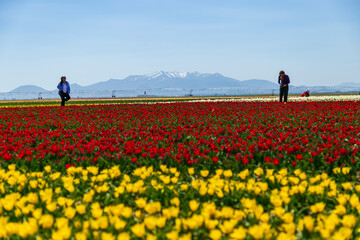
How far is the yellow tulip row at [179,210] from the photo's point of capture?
111 inches

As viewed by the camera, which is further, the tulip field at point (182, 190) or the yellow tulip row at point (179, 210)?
the tulip field at point (182, 190)

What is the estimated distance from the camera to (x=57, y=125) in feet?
35.5

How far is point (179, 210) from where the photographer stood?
152 inches

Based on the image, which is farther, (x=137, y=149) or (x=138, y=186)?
(x=137, y=149)

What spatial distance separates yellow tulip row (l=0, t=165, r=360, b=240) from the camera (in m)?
2.81

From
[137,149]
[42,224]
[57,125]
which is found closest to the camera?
[42,224]

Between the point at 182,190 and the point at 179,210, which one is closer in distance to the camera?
the point at 179,210

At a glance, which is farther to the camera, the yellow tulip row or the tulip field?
the tulip field

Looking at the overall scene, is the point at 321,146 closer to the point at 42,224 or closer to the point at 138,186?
the point at 138,186

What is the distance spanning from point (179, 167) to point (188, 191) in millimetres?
1361

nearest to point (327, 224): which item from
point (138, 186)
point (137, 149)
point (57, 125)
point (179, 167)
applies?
point (138, 186)

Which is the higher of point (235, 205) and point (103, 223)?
point (103, 223)

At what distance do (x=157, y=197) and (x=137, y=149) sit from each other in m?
2.19

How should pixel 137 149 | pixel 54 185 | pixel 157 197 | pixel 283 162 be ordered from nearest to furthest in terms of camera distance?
pixel 157 197 < pixel 54 185 < pixel 283 162 < pixel 137 149
